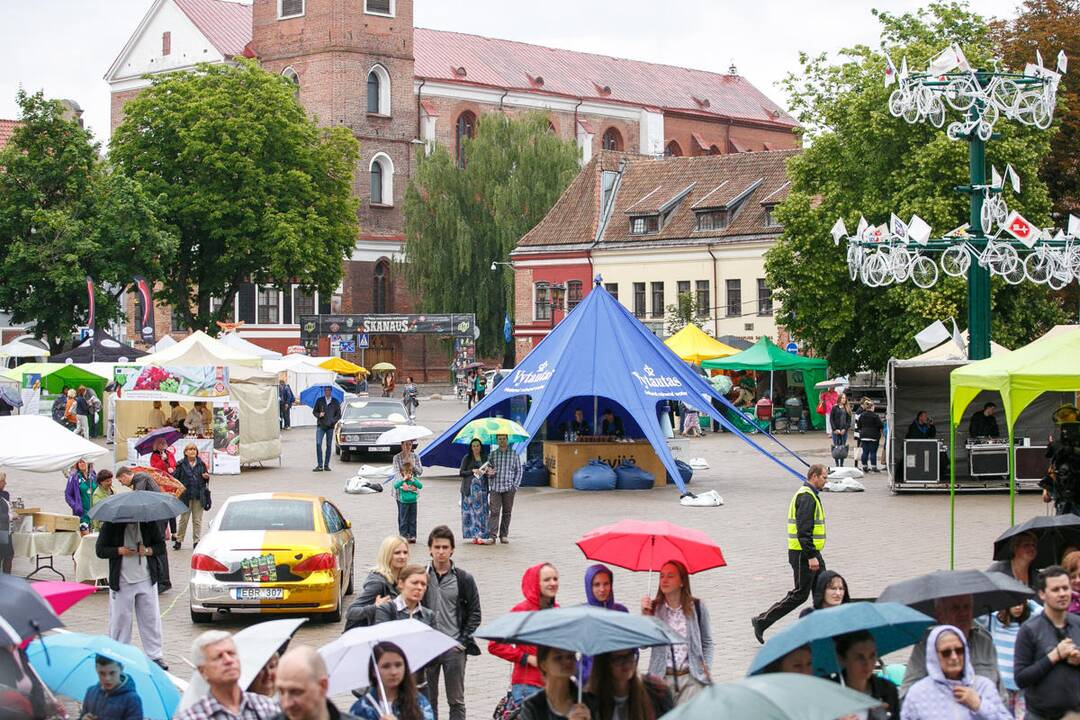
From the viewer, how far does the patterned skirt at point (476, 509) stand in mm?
22234

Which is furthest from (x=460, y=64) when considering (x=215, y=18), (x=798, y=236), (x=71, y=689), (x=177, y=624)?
(x=71, y=689)

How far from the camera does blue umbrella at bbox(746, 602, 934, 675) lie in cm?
812

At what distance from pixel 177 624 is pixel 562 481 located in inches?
611

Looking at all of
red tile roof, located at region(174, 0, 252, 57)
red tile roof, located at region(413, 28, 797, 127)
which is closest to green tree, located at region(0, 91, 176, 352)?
red tile roof, located at region(174, 0, 252, 57)

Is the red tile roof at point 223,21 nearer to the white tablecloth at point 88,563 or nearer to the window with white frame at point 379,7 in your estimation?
the window with white frame at point 379,7

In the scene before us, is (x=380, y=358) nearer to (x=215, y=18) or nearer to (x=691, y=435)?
(x=215, y=18)

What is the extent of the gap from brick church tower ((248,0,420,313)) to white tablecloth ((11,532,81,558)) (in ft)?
201

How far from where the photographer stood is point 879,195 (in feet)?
148

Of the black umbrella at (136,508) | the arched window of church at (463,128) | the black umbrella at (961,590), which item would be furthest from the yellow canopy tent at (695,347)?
the black umbrella at (961,590)

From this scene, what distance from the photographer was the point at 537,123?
77125 mm

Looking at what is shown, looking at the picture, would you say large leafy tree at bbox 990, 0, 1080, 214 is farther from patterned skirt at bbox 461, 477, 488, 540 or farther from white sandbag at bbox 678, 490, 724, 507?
patterned skirt at bbox 461, 477, 488, 540

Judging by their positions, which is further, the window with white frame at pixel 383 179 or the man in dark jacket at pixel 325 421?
the window with white frame at pixel 383 179

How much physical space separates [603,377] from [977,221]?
24.1 feet

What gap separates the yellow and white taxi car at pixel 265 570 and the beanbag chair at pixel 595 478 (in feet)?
47.4
